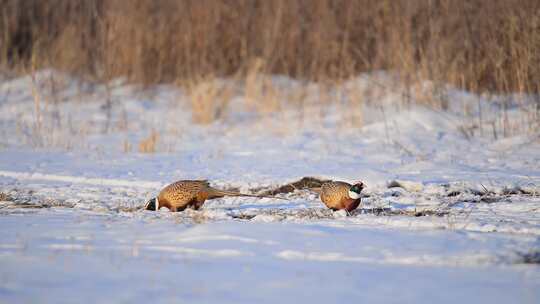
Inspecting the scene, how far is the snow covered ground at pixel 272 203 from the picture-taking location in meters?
3.43

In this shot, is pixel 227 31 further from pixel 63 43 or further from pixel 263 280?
pixel 263 280

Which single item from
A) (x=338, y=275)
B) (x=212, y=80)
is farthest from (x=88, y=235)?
(x=212, y=80)

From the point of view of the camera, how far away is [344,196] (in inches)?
203

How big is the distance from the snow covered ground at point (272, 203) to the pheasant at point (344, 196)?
0.11 meters

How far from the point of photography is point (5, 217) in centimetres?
495

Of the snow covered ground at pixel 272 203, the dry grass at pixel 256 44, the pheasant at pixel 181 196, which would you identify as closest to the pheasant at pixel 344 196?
the snow covered ground at pixel 272 203

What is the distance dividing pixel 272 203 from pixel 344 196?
33.8 inches

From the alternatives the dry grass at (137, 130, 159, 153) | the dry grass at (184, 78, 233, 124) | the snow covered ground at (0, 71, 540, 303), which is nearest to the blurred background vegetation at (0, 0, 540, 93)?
the dry grass at (184, 78, 233, 124)

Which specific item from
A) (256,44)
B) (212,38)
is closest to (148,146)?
(212,38)

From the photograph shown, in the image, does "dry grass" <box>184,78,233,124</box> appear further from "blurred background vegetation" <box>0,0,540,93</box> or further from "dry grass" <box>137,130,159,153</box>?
"dry grass" <box>137,130,159,153</box>

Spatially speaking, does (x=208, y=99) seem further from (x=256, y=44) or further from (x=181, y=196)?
(x=181, y=196)

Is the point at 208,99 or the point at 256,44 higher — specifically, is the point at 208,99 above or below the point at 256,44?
below

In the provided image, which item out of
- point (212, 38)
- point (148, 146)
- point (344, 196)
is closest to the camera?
point (344, 196)

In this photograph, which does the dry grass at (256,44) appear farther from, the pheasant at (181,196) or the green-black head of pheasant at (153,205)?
the green-black head of pheasant at (153,205)
